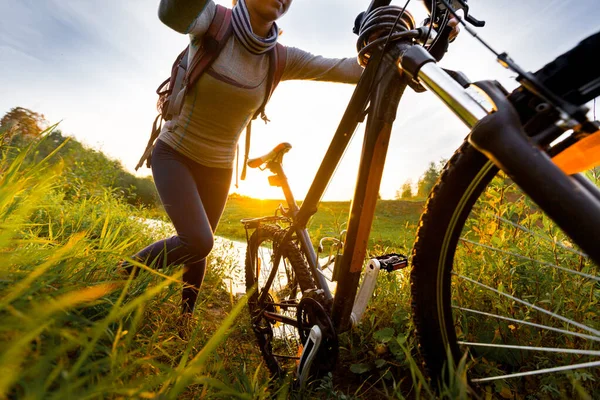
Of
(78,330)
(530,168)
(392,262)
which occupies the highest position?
(530,168)

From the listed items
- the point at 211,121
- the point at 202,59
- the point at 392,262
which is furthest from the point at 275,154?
the point at 392,262

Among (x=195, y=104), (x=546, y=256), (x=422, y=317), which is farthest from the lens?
(x=195, y=104)

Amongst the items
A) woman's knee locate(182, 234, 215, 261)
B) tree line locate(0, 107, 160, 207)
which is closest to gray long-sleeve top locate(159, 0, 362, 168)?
woman's knee locate(182, 234, 215, 261)

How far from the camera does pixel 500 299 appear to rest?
1.51m

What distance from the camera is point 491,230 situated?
6.35ft

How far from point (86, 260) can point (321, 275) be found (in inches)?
44.7

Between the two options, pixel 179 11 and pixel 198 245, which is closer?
pixel 179 11

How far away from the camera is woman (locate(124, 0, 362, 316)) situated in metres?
1.89

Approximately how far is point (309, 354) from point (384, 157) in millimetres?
949

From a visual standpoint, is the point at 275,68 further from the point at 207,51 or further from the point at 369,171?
the point at 369,171

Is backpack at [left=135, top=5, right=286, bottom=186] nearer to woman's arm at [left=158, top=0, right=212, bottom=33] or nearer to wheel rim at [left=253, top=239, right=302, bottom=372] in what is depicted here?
woman's arm at [left=158, top=0, right=212, bottom=33]

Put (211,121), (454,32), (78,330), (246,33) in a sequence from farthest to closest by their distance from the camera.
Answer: (211,121), (246,33), (454,32), (78,330)

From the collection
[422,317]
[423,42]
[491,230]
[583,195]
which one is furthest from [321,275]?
[583,195]

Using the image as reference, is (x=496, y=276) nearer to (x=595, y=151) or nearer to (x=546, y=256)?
(x=546, y=256)
